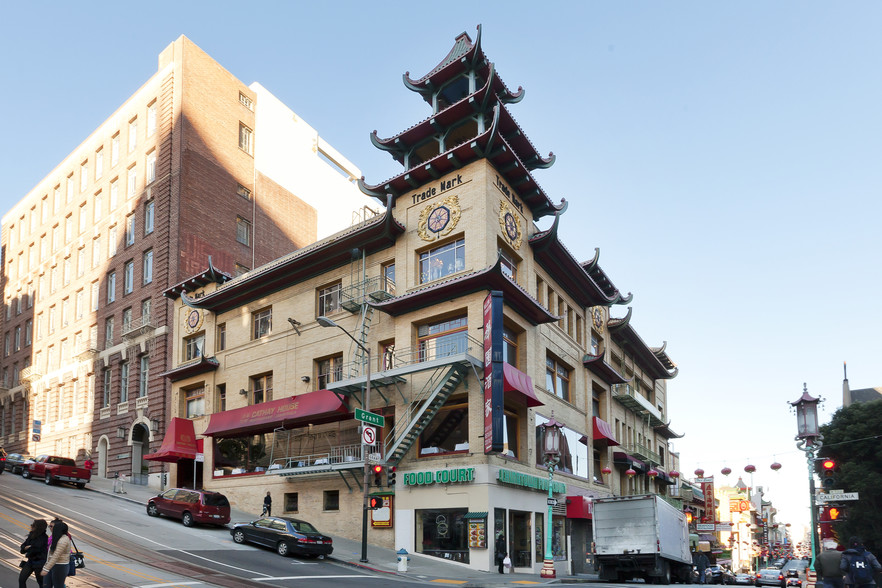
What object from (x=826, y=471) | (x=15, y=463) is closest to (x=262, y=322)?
(x=15, y=463)

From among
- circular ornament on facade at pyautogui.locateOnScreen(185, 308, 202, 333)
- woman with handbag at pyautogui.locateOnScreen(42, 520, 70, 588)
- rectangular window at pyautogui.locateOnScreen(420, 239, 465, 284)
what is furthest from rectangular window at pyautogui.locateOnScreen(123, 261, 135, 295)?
woman with handbag at pyautogui.locateOnScreen(42, 520, 70, 588)

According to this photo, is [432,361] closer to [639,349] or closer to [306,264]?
[306,264]

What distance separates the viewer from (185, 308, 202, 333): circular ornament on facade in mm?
47531

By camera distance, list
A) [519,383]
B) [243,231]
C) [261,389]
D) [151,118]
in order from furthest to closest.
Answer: [243,231] < [151,118] < [261,389] < [519,383]

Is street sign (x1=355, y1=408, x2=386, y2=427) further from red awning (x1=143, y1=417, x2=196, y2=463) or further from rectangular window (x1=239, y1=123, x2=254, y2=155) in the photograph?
rectangular window (x1=239, y1=123, x2=254, y2=155)

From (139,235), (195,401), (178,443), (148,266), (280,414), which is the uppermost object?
(139,235)

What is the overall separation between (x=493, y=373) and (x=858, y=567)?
52.2 ft

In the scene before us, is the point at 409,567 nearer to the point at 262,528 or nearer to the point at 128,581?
the point at 262,528

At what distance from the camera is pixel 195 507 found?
3269 centimetres

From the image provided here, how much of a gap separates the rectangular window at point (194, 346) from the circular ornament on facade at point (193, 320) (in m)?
0.52

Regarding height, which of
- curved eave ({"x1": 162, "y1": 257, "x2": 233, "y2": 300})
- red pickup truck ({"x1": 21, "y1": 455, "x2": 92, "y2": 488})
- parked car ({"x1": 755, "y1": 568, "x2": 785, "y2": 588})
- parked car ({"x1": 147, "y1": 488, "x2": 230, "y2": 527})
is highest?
curved eave ({"x1": 162, "y1": 257, "x2": 233, "y2": 300})

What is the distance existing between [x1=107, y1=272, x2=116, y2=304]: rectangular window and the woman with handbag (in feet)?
158

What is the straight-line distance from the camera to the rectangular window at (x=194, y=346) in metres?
47.6

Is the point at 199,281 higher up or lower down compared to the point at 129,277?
lower down
